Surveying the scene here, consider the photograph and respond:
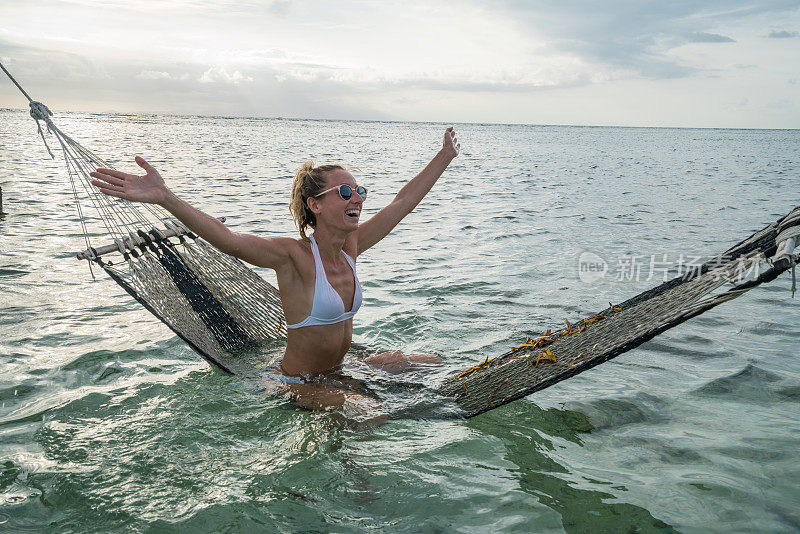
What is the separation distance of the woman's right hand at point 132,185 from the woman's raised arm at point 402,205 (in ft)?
5.10

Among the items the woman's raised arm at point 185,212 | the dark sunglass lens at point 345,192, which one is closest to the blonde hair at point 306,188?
the dark sunglass lens at point 345,192

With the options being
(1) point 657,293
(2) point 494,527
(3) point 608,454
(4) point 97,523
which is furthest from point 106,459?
(1) point 657,293

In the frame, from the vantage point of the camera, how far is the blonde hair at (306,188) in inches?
135

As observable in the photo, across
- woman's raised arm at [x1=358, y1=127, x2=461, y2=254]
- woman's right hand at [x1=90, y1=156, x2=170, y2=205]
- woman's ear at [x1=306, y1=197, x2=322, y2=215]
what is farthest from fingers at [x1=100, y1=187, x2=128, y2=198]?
woman's raised arm at [x1=358, y1=127, x2=461, y2=254]

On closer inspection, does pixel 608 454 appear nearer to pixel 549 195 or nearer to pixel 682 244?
pixel 682 244

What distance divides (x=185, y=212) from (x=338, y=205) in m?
0.94

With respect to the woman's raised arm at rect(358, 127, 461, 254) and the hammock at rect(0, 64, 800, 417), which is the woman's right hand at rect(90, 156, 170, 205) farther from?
the woman's raised arm at rect(358, 127, 461, 254)

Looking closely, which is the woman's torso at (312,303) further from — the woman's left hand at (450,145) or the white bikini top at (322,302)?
the woman's left hand at (450,145)

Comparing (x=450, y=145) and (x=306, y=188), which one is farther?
(x=450, y=145)

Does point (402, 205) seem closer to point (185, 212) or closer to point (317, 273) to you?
point (317, 273)

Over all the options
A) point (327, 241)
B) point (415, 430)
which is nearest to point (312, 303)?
point (327, 241)

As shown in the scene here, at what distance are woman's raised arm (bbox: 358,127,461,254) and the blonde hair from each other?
20.2 inches

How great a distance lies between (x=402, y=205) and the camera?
403 cm

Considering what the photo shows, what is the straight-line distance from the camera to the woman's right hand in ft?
8.35
